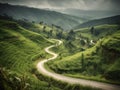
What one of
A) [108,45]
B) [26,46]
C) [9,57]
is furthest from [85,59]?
[26,46]

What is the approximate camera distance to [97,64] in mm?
118625

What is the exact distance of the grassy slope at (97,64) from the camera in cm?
10680

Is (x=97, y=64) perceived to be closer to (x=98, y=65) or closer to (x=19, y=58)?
(x=98, y=65)

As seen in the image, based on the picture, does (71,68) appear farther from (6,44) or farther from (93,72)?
(6,44)

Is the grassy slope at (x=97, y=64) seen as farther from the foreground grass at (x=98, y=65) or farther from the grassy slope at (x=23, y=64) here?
the grassy slope at (x=23, y=64)

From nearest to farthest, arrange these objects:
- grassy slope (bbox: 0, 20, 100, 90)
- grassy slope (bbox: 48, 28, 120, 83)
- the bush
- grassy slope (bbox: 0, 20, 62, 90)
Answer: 1. grassy slope (bbox: 0, 20, 100, 90)
2. the bush
3. grassy slope (bbox: 0, 20, 62, 90)
4. grassy slope (bbox: 48, 28, 120, 83)

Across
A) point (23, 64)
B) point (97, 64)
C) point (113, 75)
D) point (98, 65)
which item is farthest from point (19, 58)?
point (113, 75)

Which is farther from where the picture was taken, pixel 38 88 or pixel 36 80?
pixel 36 80

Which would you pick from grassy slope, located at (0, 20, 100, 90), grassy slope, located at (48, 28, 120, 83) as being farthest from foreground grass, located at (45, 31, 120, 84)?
grassy slope, located at (0, 20, 100, 90)

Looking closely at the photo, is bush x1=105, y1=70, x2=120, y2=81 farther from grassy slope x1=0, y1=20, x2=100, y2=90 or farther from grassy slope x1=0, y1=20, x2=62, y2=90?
grassy slope x1=0, y1=20, x2=62, y2=90

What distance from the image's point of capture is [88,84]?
94438 millimetres

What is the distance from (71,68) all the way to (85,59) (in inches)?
584

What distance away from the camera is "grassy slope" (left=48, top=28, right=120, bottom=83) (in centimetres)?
10680

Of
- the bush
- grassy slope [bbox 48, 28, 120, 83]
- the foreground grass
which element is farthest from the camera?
grassy slope [bbox 48, 28, 120, 83]
